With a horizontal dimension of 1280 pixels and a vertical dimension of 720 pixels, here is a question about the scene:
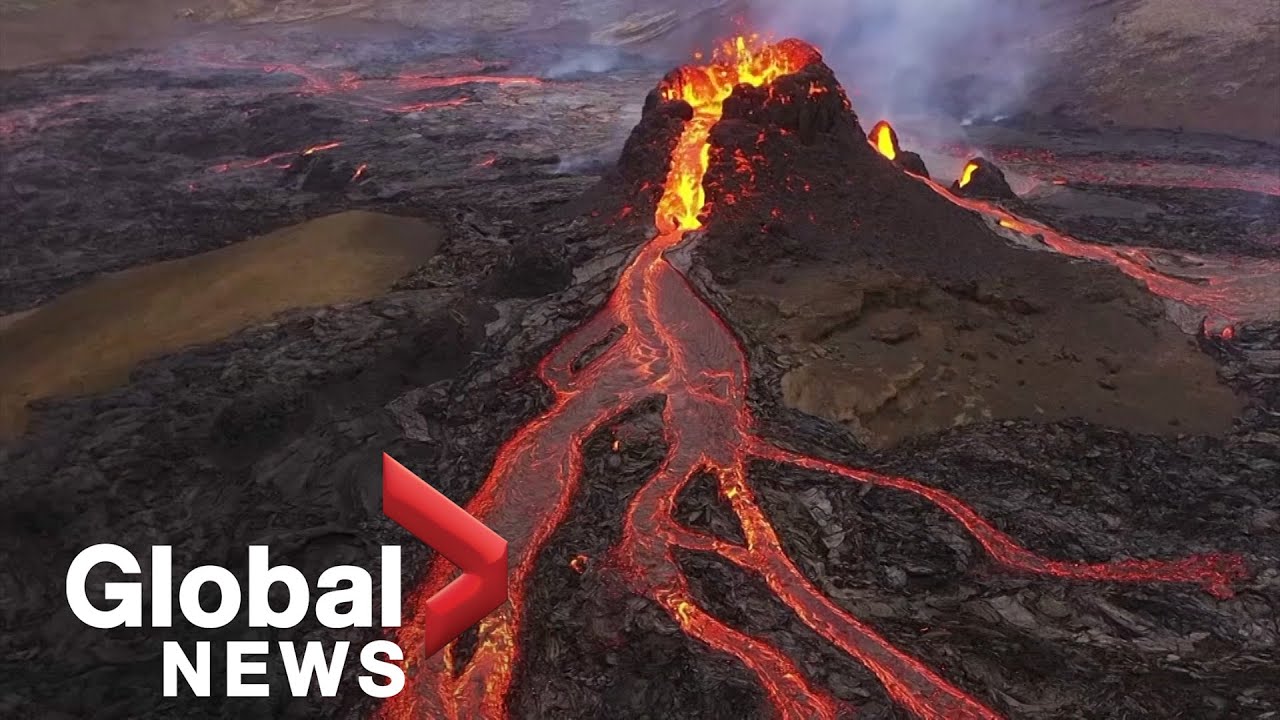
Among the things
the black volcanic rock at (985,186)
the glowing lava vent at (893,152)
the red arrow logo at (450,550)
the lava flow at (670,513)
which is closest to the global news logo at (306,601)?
the red arrow logo at (450,550)

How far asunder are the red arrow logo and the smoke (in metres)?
31.6

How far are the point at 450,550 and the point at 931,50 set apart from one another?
4098 cm

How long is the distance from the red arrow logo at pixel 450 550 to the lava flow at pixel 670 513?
306 millimetres

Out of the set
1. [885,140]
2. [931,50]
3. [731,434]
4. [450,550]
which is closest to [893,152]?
[885,140]

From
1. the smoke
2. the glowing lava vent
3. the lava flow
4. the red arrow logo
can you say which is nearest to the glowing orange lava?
the glowing lava vent

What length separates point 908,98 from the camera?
3759 centimetres

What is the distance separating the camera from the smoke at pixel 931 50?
37250mm

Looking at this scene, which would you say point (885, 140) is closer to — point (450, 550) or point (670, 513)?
point (670, 513)

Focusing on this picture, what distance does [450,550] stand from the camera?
9453 millimetres

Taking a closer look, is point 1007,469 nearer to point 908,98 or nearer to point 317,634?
point 317,634

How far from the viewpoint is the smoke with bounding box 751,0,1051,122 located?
37250 millimetres

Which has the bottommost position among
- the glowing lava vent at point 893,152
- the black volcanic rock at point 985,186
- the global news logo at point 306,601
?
the global news logo at point 306,601

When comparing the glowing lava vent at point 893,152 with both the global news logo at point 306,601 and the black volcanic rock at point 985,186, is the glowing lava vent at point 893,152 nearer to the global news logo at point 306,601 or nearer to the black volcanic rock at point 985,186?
the black volcanic rock at point 985,186

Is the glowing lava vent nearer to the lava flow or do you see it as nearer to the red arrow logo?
the lava flow
